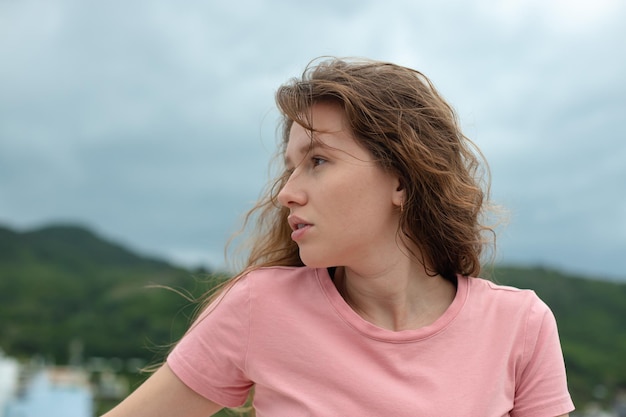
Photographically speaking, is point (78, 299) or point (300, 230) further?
point (78, 299)

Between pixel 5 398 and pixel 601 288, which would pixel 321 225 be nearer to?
pixel 5 398

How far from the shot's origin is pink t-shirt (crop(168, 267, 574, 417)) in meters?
1.95

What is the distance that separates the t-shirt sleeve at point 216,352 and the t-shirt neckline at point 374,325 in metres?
0.20

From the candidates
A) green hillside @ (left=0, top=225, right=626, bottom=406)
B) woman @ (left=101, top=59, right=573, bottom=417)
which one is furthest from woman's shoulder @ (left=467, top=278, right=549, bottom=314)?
green hillside @ (left=0, top=225, right=626, bottom=406)

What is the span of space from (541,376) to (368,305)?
440mm

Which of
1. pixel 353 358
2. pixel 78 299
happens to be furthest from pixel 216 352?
pixel 78 299

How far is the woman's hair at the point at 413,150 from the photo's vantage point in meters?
1.98

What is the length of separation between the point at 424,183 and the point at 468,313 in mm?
338

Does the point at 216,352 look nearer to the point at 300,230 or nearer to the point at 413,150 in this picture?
the point at 300,230

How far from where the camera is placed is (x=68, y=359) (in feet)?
161

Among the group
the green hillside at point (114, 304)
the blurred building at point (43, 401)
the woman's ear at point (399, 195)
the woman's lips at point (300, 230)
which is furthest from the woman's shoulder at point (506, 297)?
the green hillside at point (114, 304)

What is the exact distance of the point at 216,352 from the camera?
199cm

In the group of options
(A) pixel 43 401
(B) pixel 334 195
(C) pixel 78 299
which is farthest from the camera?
(C) pixel 78 299

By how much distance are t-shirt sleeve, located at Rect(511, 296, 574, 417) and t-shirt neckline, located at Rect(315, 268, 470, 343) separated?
19 centimetres
